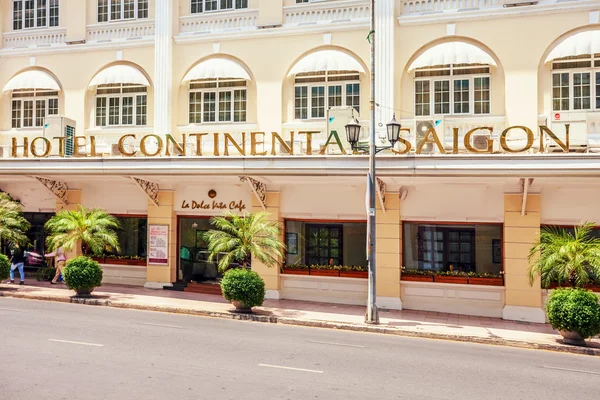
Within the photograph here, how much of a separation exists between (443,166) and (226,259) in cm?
674

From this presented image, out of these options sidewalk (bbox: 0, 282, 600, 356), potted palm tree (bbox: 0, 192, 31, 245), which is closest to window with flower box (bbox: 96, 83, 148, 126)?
potted palm tree (bbox: 0, 192, 31, 245)

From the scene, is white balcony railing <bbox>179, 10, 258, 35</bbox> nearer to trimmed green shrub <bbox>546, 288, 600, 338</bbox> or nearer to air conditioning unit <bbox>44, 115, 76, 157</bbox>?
air conditioning unit <bbox>44, 115, 76, 157</bbox>

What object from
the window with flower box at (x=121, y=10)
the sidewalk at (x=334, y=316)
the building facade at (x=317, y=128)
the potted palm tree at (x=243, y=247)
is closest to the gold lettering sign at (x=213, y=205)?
the building facade at (x=317, y=128)

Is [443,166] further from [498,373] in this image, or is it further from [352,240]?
[498,373]

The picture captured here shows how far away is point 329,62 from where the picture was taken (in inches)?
715

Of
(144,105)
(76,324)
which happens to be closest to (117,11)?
(144,105)

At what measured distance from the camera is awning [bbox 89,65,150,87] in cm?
2031

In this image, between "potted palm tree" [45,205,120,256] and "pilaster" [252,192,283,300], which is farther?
"pilaster" [252,192,283,300]

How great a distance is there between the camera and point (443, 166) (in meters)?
15.3

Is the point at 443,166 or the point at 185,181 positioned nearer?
the point at 443,166

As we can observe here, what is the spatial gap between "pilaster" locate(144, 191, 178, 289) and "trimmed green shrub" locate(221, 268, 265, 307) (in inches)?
199

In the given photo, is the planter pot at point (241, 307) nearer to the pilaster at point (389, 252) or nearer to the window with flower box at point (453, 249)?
the pilaster at point (389, 252)

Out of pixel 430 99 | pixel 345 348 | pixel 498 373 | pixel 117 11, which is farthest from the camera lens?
pixel 117 11

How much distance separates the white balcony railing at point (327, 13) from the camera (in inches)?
730
